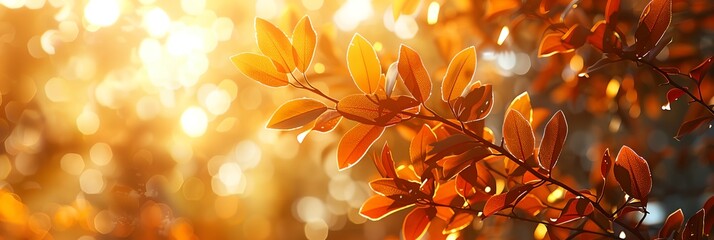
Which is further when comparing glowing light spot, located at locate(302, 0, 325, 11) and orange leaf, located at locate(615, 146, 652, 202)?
glowing light spot, located at locate(302, 0, 325, 11)

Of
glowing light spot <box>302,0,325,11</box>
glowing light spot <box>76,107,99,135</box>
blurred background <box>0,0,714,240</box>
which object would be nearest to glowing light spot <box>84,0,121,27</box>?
blurred background <box>0,0,714,240</box>

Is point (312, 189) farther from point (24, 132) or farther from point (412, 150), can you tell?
point (412, 150)

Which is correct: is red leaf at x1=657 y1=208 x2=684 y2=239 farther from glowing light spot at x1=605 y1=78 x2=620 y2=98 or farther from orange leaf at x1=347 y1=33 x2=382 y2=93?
glowing light spot at x1=605 y1=78 x2=620 y2=98

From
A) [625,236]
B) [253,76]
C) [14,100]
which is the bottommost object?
[625,236]

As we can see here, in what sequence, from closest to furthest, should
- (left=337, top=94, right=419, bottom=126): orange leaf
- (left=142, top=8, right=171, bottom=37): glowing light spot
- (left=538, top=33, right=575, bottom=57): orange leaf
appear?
(left=337, top=94, right=419, bottom=126): orange leaf, (left=538, top=33, right=575, bottom=57): orange leaf, (left=142, top=8, right=171, bottom=37): glowing light spot

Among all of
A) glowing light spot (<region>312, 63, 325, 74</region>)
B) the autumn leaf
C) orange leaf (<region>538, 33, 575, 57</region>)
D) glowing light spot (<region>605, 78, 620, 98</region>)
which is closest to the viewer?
orange leaf (<region>538, 33, 575, 57</region>)

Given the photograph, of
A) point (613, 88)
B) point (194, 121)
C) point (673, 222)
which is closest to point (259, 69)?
point (673, 222)

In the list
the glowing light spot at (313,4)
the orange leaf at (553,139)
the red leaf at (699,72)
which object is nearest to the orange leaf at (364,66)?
the orange leaf at (553,139)

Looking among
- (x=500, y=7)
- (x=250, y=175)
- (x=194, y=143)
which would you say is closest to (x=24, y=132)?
(x=194, y=143)
